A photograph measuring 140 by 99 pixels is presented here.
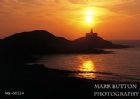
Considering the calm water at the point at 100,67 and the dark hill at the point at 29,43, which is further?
the dark hill at the point at 29,43

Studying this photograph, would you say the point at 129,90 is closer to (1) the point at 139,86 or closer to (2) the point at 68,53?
(1) the point at 139,86

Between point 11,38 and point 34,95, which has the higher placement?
point 11,38

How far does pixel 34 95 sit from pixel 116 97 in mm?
7748

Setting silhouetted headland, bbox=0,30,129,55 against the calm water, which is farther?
silhouetted headland, bbox=0,30,129,55

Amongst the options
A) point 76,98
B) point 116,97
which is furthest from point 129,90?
point 76,98

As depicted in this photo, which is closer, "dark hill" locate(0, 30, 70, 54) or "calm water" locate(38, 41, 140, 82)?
"calm water" locate(38, 41, 140, 82)

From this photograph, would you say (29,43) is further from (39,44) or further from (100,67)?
(100,67)

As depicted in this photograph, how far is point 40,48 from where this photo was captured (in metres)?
94.9

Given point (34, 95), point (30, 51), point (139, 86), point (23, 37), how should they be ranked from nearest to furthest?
1. point (139, 86)
2. point (34, 95)
3. point (23, 37)
4. point (30, 51)

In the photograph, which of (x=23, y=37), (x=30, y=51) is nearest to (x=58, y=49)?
(x=30, y=51)

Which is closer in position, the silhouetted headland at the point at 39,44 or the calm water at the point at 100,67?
the calm water at the point at 100,67

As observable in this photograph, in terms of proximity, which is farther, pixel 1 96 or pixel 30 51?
pixel 30 51

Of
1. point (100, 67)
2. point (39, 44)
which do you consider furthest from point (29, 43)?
point (100, 67)

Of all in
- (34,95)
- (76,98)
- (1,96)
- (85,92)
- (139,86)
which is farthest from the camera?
(85,92)
